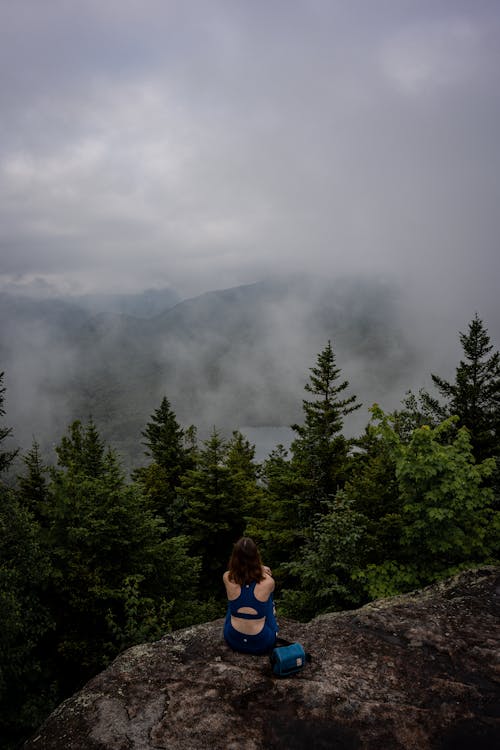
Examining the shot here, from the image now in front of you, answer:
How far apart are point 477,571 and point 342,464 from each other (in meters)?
10.9

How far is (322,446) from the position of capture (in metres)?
18.3

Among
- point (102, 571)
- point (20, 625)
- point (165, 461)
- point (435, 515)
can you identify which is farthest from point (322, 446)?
point (165, 461)

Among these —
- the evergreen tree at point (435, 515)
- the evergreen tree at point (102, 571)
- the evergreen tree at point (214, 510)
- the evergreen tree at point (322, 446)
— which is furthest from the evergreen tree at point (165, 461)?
the evergreen tree at point (435, 515)

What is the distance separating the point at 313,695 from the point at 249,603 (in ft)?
3.67

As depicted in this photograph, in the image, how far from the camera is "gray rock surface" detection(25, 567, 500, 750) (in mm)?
3633

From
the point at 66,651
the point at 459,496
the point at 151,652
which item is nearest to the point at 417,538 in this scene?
the point at 459,496

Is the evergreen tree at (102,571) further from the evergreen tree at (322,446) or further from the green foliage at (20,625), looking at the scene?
the evergreen tree at (322,446)

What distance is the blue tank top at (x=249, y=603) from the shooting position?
485cm

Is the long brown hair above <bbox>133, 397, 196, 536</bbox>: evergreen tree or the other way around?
above

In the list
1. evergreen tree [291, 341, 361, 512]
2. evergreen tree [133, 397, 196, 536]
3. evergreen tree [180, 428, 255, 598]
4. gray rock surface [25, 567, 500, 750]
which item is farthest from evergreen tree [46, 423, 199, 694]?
evergreen tree [133, 397, 196, 536]

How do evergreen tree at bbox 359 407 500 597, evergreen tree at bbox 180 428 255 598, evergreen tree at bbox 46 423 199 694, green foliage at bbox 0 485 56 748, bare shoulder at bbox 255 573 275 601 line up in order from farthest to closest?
evergreen tree at bbox 180 428 255 598, evergreen tree at bbox 46 423 199 694, evergreen tree at bbox 359 407 500 597, green foliage at bbox 0 485 56 748, bare shoulder at bbox 255 573 275 601

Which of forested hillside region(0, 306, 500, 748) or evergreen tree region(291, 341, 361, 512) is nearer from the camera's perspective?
forested hillside region(0, 306, 500, 748)

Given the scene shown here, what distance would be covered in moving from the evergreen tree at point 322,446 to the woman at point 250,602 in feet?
41.4

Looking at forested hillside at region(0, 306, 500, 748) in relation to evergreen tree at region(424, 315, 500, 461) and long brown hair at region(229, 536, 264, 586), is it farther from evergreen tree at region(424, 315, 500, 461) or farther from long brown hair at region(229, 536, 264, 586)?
long brown hair at region(229, 536, 264, 586)
